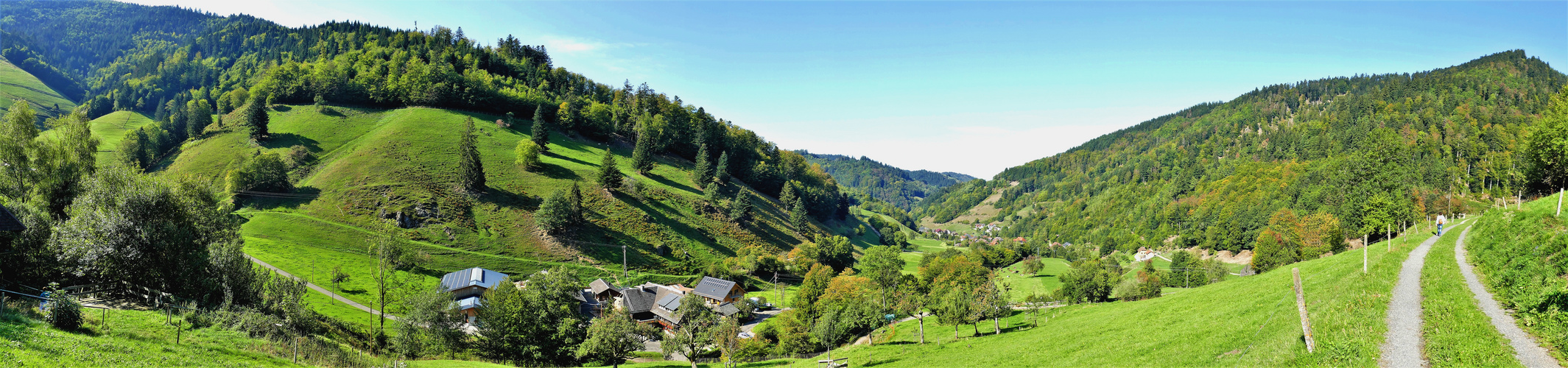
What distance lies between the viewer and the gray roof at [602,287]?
237 ft

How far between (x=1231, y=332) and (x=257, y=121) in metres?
132

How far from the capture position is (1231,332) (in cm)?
2098

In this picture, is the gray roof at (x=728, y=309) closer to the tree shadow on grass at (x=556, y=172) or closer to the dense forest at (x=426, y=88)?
the tree shadow on grass at (x=556, y=172)

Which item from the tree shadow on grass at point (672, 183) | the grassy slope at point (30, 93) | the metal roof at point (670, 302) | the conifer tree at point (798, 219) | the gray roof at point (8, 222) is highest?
the grassy slope at point (30, 93)

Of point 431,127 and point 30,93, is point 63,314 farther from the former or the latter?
point 30,93

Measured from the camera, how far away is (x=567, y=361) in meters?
45.9

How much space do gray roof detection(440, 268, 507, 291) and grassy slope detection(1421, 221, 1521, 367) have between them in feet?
229

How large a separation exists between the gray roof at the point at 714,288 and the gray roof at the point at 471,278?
77.6 feet

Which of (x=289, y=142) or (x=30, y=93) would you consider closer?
(x=289, y=142)

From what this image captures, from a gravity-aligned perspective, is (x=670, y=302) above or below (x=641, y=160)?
below

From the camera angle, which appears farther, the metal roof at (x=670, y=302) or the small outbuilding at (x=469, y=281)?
the metal roof at (x=670, y=302)

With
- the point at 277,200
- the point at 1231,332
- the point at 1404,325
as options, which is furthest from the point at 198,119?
the point at 1404,325

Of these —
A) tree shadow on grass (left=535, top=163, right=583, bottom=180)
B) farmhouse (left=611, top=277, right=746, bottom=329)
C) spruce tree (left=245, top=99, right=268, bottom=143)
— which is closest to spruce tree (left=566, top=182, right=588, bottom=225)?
tree shadow on grass (left=535, top=163, right=583, bottom=180)

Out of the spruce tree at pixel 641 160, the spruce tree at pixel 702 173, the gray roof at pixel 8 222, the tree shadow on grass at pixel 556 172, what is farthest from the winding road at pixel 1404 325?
the spruce tree at pixel 641 160
